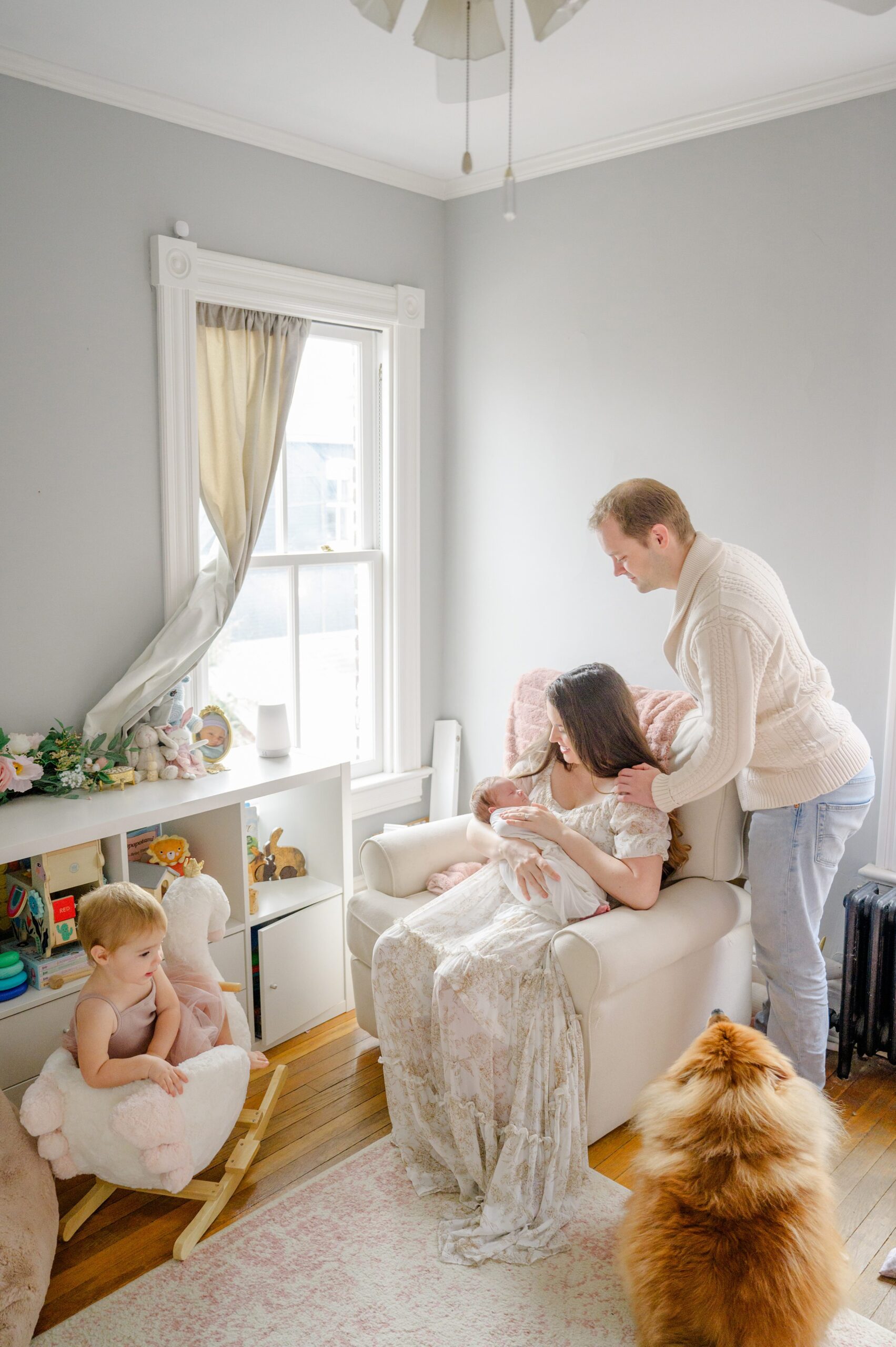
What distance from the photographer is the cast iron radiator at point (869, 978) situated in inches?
101

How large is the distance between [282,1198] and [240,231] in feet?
8.79

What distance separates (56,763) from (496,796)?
118cm

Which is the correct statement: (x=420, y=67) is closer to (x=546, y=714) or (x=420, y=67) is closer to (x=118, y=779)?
(x=546, y=714)

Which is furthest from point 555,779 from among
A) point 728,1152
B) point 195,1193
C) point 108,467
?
point 108,467

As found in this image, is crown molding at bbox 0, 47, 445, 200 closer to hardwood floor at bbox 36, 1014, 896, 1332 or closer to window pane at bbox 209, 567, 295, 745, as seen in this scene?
window pane at bbox 209, 567, 295, 745

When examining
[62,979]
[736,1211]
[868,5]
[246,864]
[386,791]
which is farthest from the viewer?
[386,791]

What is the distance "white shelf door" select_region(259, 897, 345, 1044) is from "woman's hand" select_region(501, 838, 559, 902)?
82 centimetres

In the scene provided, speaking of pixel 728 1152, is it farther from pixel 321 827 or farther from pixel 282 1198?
pixel 321 827

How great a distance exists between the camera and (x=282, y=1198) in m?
2.22

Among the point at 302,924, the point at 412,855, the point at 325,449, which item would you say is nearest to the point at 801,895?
the point at 412,855

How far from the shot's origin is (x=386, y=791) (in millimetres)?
3748

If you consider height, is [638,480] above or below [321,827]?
above

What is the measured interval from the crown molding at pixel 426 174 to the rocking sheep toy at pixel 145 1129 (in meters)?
2.40

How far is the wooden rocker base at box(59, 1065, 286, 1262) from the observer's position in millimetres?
2070
